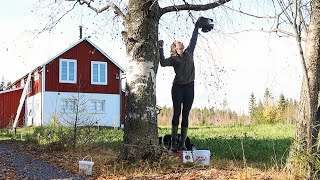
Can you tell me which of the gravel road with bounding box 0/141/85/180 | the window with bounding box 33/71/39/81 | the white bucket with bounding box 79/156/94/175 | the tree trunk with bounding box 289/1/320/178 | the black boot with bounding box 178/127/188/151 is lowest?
the gravel road with bounding box 0/141/85/180

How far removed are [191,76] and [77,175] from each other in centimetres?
243

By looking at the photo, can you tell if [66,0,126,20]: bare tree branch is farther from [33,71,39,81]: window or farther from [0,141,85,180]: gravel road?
[33,71,39,81]: window

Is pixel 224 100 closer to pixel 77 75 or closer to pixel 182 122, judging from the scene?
pixel 182 122

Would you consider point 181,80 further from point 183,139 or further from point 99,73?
point 99,73

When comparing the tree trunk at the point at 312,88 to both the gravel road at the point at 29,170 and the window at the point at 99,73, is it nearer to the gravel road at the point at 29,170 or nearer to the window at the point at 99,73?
the gravel road at the point at 29,170

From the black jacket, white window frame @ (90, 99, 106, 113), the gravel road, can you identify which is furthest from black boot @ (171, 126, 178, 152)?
white window frame @ (90, 99, 106, 113)

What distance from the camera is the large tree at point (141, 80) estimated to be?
7.51m

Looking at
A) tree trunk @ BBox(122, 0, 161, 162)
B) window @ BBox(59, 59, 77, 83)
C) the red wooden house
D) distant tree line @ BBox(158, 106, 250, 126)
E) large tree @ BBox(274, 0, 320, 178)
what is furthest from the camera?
distant tree line @ BBox(158, 106, 250, 126)

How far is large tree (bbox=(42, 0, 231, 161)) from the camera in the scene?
296 inches

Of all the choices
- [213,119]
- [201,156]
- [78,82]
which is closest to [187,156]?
[201,156]

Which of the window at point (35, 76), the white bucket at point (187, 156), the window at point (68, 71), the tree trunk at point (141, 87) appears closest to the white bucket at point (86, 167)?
the tree trunk at point (141, 87)

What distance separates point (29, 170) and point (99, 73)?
2523 centimetres

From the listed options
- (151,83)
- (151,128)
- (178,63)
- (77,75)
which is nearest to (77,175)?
(151,128)

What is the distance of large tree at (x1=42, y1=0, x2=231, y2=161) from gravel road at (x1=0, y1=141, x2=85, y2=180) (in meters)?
1.11
